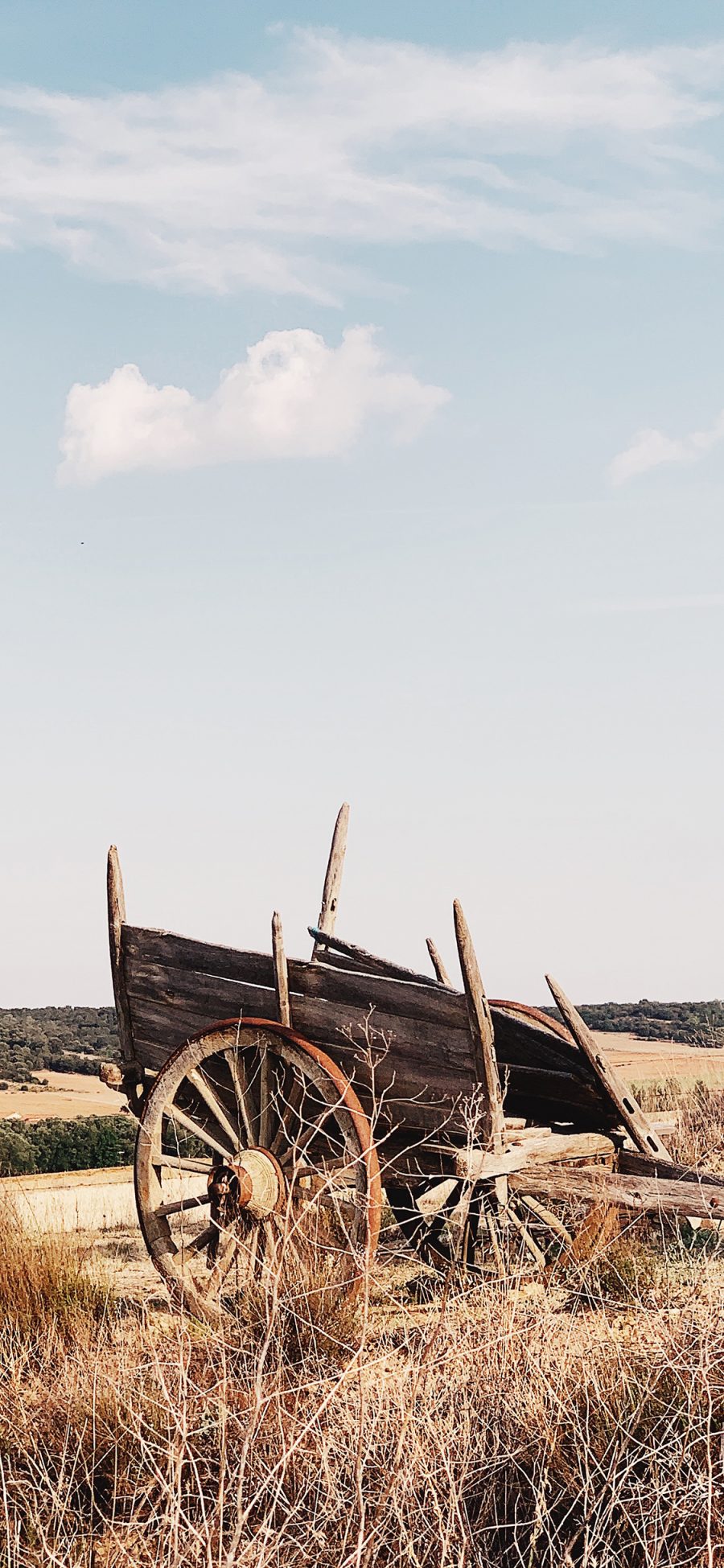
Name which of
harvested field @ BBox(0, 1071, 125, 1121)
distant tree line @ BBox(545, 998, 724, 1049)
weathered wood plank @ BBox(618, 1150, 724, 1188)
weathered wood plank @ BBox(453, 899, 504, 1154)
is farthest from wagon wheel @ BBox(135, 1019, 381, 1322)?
distant tree line @ BBox(545, 998, 724, 1049)

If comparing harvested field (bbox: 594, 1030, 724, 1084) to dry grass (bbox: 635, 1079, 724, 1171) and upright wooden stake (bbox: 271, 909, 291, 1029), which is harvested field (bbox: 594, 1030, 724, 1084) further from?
upright wooden stake (bbox: 271, 909, 291, 1029)

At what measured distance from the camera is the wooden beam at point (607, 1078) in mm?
5809

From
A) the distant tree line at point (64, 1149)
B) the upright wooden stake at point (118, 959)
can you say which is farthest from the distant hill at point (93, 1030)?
the upright wooden stake at point (118, 959)

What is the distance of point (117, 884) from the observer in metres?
6.91

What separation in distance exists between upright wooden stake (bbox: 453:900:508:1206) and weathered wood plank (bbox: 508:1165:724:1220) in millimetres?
385

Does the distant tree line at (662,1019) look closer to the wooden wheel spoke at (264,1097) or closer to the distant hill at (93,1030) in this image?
the distant hill at (93,1030)

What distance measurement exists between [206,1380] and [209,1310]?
1515 millimetres

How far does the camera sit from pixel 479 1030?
524 centimetres

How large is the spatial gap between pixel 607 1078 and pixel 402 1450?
10.2 ft

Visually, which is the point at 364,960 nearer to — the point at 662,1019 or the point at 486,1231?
the point at 486,1231

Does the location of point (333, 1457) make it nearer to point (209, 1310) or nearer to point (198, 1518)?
point (198, 1518)

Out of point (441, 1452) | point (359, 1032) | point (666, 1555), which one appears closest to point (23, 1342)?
A: point (359, 1032)

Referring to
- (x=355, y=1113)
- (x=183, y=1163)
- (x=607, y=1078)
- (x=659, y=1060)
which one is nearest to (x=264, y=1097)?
(x=183, y=1163)

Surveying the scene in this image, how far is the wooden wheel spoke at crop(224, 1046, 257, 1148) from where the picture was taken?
5.76 meters
